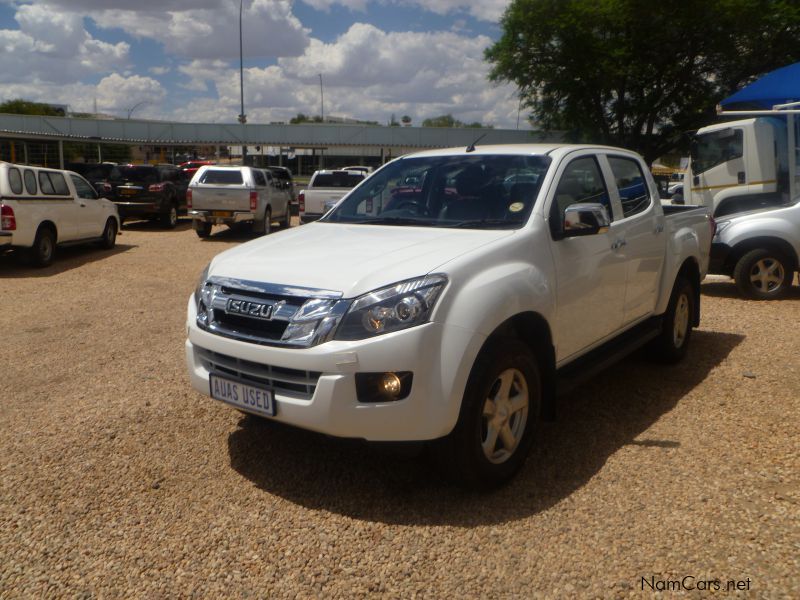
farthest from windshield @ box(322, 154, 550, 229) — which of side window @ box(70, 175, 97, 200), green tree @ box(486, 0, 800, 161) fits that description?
green tree @ box(486, 0, 800, 161)

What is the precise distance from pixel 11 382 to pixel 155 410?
1554mm

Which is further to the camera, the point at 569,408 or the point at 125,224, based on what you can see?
the point at 125,224

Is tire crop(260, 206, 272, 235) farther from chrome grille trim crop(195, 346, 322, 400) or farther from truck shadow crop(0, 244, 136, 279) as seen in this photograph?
chrome grille trim crop(195, 346, 322, 400)

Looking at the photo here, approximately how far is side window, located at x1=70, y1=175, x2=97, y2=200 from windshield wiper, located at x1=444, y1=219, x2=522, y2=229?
11.1 m

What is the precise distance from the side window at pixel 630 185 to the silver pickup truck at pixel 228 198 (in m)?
12.8

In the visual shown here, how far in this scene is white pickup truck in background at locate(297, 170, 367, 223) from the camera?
1747 cm

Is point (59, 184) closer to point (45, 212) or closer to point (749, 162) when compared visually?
point (45, 212)

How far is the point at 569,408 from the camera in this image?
16.6ft

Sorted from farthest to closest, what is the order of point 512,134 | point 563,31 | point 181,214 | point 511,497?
point 512,134 → point 563,31 → point 181,214 → point 511,497

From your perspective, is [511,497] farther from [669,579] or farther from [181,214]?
[181,214]

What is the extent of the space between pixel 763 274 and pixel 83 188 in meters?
11.8

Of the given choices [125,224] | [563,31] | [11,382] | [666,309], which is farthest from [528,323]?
[563,31]

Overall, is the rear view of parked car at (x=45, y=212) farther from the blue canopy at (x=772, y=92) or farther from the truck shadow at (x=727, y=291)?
the blue canopy at (x=772, y=92)

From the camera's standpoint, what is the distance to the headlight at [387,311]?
324 centimetres
